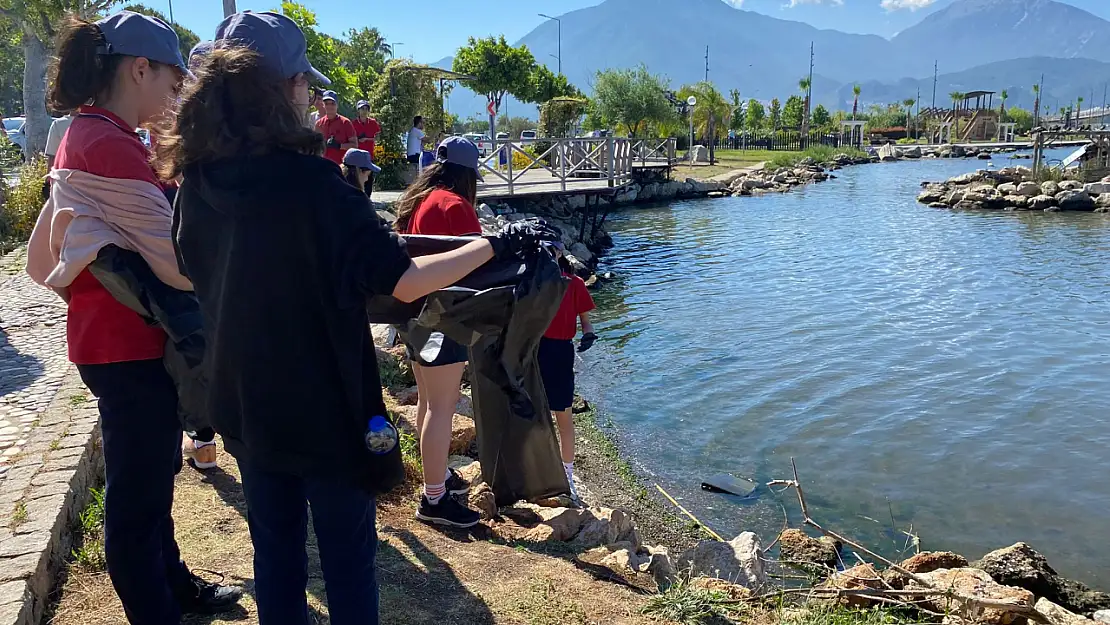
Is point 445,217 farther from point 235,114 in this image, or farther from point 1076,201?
point 1076,201

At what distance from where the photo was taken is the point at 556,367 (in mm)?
5133

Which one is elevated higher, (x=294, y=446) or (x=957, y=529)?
(x=294, y=446)

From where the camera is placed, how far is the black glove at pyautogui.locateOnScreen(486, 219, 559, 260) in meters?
2.30

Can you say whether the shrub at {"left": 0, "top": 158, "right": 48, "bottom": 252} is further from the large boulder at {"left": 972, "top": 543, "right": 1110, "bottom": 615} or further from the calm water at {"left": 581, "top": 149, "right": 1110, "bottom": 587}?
the large boulder at {"left": 972, "top": 543, "right": 1110, "bottom": 615}

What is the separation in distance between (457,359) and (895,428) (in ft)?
21.3

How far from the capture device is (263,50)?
2047 millimetres

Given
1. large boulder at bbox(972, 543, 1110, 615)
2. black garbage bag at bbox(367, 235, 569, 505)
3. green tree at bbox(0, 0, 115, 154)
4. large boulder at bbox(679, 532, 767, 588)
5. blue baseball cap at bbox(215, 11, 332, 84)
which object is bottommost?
large boulder at bbox(972, 543, 1110, 615)

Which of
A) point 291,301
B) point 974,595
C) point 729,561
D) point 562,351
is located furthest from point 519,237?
point 974,595

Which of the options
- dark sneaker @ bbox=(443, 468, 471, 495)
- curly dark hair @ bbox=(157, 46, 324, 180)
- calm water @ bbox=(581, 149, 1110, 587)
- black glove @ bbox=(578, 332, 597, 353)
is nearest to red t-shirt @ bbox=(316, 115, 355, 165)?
calm water @ bbox=(581, 149, 1110, 587)

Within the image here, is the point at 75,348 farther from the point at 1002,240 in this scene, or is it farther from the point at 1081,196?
the point at 1081,196

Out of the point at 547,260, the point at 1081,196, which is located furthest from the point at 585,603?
the point at 1081,196

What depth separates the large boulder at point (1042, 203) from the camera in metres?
30.0

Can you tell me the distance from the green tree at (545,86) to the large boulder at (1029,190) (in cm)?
2495

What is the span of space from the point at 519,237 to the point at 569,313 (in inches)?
108
